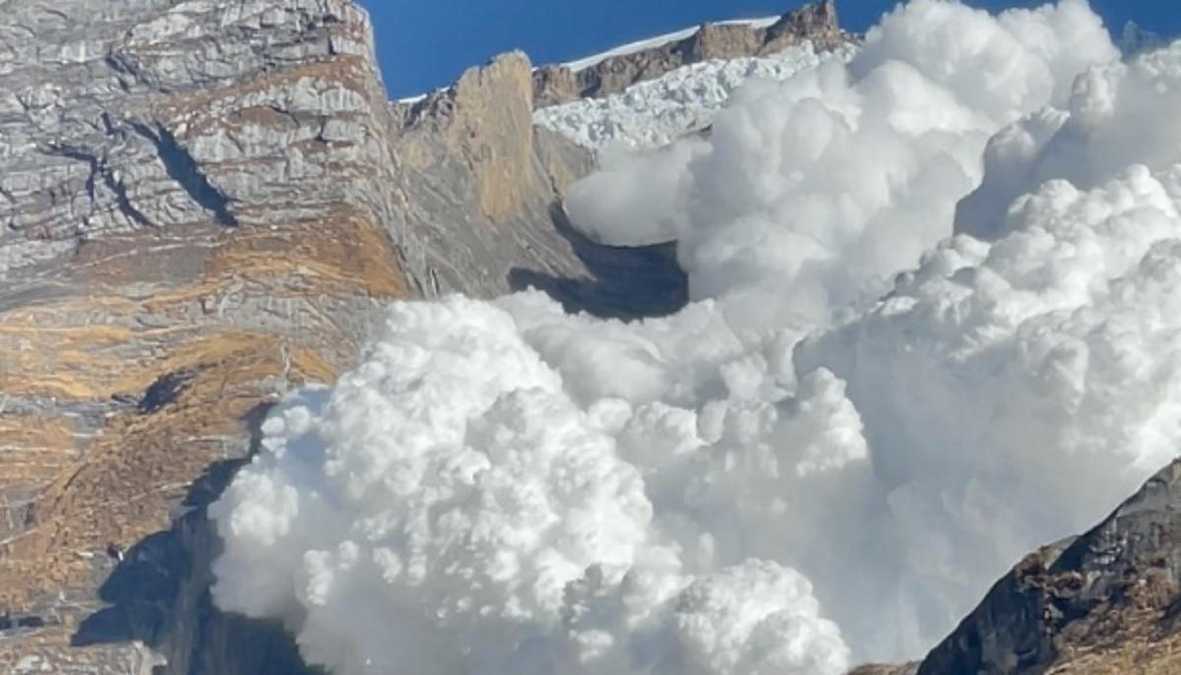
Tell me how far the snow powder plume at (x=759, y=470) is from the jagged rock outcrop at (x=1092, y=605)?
21282 mm

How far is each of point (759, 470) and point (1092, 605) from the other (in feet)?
141

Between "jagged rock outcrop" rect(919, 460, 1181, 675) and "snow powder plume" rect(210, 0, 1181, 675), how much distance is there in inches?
838

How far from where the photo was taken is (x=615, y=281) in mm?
191625

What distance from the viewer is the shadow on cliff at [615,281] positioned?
180125 mm

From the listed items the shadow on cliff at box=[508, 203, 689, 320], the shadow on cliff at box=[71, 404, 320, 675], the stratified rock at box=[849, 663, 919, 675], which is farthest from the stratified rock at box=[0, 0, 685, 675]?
the stratified rock at box=[849, 663, 919, 675]

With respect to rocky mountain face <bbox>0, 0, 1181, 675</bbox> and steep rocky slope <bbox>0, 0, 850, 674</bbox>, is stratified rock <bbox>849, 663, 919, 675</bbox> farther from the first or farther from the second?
rocky mountain face <bbox>0, 0, 1181, 675</bbox>

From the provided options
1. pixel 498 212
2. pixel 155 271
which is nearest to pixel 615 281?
pixel 498 212

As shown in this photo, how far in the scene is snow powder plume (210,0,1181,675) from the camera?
10050cm

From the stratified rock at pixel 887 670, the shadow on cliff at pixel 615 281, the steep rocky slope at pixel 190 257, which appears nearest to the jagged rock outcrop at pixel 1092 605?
the stratified rock at pixel 887 670

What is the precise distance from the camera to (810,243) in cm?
17238

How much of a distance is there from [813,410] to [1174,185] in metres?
13.1

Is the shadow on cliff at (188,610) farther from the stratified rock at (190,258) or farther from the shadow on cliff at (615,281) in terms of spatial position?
the shadow on cliff at (615,281)

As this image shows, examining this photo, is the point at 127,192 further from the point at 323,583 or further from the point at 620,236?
the point at 323,583

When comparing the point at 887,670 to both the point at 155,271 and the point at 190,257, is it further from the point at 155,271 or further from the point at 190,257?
the point at 155,271
